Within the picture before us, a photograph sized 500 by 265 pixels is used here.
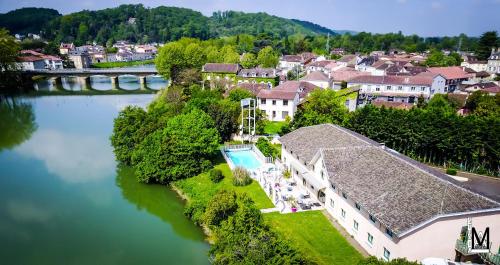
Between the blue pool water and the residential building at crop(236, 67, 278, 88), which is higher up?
the residential building at crop(236, 67, 278, 88)

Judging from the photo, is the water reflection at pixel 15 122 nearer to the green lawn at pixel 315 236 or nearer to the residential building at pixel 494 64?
the green lawn at pixel 315 236

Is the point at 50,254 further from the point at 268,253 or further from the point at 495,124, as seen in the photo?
the point at 495,124

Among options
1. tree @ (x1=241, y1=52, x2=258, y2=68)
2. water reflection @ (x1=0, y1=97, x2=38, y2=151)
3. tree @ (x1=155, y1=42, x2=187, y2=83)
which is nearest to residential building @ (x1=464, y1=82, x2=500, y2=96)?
tree @ (x1=241, y1=52, x2=258, y2=68)

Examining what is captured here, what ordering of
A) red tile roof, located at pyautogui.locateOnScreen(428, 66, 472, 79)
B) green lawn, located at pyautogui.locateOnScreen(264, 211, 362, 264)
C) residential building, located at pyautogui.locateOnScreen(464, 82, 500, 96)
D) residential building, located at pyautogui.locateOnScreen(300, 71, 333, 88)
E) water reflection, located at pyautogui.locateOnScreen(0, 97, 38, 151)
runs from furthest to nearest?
residential building, located at pyautogui.locateOnScreen(300, 71, 333, 88) → red tile roof, located at pyautogui.locateOnScreen(428, 66, 472, 79) → residential building, located at pyautogui.locateOnScreen(464, 82, 500, 96) → water reflection, located at pyautogui.locateOnScreen(0, 97, 38, 151) → green lawn, located at pyautogui.locateOnScreen(264, 211, 362, 264)

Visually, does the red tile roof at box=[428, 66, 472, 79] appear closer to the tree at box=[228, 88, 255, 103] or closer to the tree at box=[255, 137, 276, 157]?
the tree at box=[228, 88, 255, 103]

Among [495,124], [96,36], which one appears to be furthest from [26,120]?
[96,36]

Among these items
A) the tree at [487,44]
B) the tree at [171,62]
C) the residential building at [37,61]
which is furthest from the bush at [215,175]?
the tree at [487,44]
